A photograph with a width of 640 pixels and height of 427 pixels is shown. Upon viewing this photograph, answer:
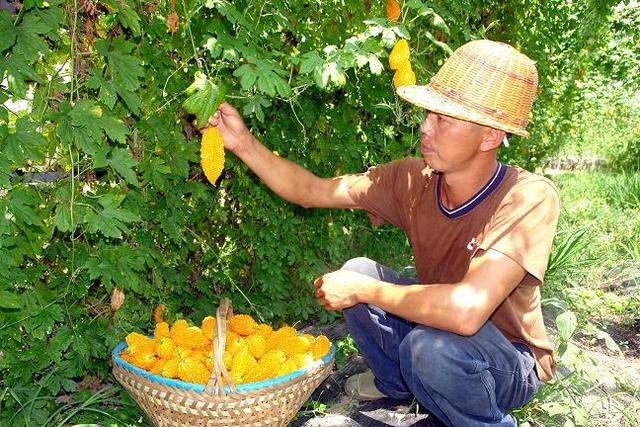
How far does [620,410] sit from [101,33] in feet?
8.13

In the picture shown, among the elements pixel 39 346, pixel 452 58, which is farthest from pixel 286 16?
pixel 39 346

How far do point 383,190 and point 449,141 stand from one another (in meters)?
0.50

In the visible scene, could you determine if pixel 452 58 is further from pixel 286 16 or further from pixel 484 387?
pixel 484 387

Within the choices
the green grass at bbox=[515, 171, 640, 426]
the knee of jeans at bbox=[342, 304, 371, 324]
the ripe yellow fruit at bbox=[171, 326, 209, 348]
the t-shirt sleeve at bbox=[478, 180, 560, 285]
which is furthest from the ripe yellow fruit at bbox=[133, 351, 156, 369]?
the green grass at bbox=[515, 171, 640, 426]

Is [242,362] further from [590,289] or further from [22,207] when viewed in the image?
[590,289]

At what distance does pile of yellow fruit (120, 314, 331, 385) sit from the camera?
7.59 ft

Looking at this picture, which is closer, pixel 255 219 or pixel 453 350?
pixel 453 350

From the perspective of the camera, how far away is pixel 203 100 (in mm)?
2188

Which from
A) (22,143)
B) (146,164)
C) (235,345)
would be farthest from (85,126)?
(235,345)

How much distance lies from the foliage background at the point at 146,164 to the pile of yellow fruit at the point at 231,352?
24 centimetres

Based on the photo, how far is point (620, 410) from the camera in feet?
10.2

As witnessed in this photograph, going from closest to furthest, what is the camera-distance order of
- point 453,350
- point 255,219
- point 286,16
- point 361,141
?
point 453,350 < point 286,16 < point 255,219 < point 361,141

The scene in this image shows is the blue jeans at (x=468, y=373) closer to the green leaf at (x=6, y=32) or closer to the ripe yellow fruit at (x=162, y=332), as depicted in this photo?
the ripe yellow fruit at (x=162, y=332)

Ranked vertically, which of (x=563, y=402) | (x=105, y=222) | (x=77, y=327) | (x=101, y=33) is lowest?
(x=563, y=402)
